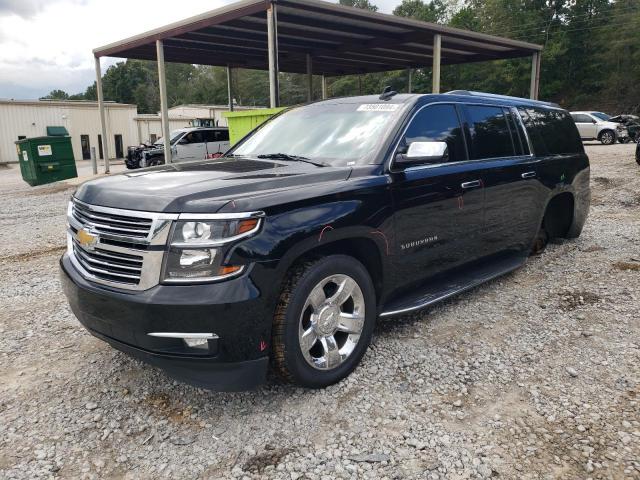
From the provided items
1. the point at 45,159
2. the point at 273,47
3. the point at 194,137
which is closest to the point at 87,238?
the point at 273,47

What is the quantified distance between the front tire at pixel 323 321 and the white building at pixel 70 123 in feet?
106

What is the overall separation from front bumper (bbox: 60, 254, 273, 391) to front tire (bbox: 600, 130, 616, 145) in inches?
1012

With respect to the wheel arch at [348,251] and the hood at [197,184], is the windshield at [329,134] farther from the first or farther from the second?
the wheel arch at [348,251]

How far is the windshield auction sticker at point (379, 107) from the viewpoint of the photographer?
3.86m

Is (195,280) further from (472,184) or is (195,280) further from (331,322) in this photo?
(472,184)

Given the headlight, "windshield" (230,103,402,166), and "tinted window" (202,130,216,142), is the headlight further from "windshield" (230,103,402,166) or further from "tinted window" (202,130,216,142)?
"tinted window" (202,130,216,142)

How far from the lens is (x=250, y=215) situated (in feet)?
8.73

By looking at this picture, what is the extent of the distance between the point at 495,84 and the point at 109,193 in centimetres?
4720

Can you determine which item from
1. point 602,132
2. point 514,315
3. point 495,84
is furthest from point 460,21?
point 514,315

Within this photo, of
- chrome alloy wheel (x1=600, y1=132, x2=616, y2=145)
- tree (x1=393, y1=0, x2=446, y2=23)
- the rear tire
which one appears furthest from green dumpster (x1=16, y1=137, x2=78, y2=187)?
tree (x1=393, y1=0, x2=446, y2=23)

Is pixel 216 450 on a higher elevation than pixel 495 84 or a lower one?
lower

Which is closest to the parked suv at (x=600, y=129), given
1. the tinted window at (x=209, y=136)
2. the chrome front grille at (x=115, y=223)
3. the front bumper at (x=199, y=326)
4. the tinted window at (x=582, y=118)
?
the tinted window at (x=582, y=118)

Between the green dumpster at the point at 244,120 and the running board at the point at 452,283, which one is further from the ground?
the green dumpster at the point at 244,120

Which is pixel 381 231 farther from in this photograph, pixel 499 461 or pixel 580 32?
pixel 580 32
